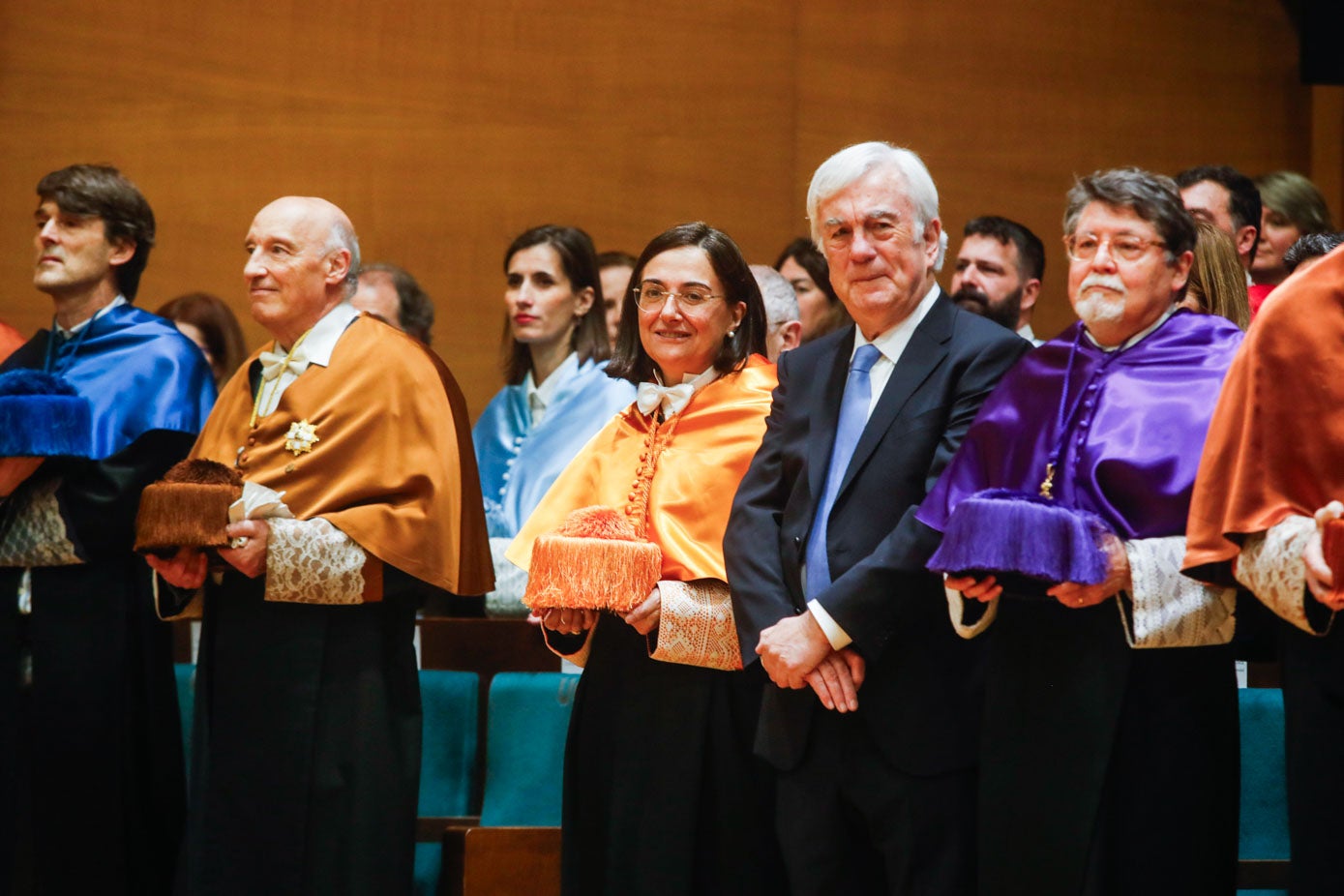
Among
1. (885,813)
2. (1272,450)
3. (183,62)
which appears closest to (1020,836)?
(885,813)

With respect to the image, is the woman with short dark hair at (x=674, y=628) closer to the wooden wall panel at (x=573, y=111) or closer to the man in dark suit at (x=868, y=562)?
the man in dark suit at (x=868, y=562)

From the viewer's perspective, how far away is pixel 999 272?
15.7ft

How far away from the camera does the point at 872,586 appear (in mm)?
2654

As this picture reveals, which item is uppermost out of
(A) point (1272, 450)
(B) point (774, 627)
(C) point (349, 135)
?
(C) point (349, 135)

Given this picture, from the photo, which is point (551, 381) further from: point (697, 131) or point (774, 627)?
point (774, 627)

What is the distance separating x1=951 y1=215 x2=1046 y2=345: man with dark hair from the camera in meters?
4.77

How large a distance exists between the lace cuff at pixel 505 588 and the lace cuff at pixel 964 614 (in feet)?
6.56

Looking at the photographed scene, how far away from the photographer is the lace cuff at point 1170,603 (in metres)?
2.45

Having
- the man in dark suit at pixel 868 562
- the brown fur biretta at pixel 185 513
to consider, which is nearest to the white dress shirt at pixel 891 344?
the man in dark suit at pixel 868 562

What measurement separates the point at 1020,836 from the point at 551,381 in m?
2.76

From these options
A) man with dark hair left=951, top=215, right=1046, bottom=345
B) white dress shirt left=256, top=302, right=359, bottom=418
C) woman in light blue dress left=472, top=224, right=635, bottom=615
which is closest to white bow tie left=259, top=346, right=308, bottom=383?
white dress shirt left=256, top=302, right=359, bottom=418

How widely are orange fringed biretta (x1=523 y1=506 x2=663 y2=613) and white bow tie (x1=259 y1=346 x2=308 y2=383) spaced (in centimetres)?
97

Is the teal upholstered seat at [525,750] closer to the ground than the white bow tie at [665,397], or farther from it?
closer to the ground

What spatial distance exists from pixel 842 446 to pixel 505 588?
1.81m
